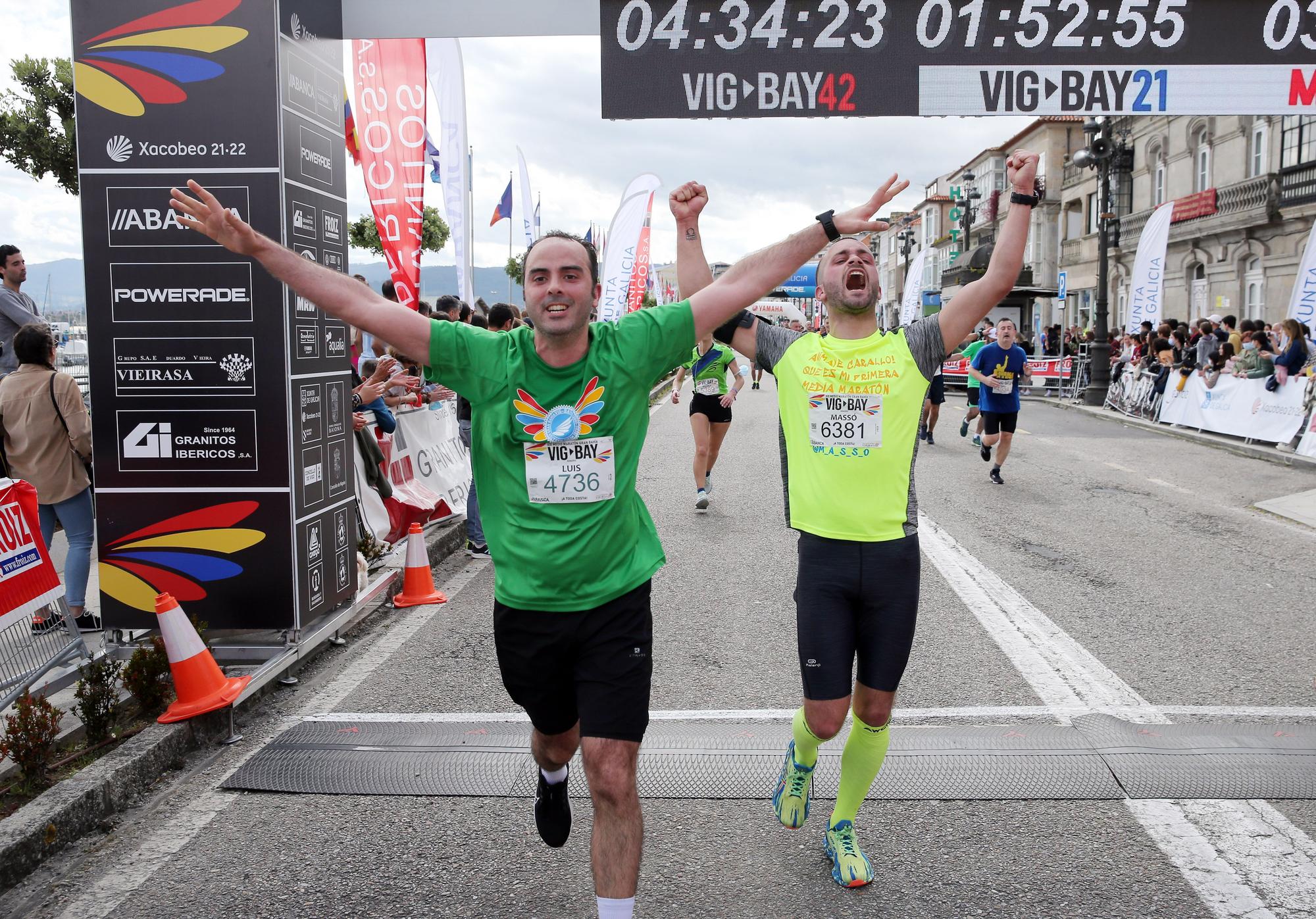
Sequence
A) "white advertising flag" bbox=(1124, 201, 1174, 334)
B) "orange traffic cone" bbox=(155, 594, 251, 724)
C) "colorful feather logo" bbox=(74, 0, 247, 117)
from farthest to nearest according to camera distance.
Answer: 1. "white advertising flag" bbox=(1124, 201, 1174, 334)
2. "colorful feather logo" bbox=(74, 0, 247, 117)
3. "orange traffic cone" bbox=(155, 594, 251, 724)

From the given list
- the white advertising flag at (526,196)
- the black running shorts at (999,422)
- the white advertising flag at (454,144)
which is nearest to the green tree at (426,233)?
the white advertising flag at (526,196)

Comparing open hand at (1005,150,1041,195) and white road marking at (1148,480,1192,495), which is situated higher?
open hand at (1005,150,1041,195)

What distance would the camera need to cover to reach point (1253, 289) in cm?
3338

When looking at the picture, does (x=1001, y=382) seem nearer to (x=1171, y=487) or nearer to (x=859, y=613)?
(x=1171, y=487)

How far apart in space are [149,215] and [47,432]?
6.72 ft

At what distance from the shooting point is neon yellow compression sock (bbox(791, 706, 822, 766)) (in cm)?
362

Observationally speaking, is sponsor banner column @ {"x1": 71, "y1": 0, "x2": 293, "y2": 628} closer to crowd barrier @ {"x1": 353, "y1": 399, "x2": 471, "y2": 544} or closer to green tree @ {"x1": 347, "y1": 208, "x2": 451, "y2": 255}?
crowd barrier @ {"x1": 353, "y1": 399, "x2": 471, "y2": 544}

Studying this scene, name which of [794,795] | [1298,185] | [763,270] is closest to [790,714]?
[794,795]

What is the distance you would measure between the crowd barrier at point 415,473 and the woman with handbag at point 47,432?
207cm

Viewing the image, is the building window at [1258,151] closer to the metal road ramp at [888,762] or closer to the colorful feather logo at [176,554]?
the metal road ramp at [888,762]

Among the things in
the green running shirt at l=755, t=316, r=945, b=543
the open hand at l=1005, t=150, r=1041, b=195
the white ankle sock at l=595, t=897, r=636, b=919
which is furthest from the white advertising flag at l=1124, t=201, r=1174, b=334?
the white ankle sock at l=595, t=897, r=636, b=919

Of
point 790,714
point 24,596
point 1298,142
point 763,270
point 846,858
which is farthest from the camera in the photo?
point 1298,142

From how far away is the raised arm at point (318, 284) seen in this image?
306 centimetres

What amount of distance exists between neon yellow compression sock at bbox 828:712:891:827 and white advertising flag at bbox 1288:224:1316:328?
14715 mm
